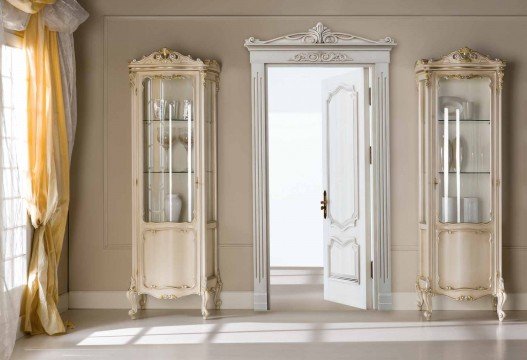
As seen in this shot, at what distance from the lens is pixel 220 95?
6328mm

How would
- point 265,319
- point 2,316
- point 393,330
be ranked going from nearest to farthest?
point 2,316, point 393,330, point 265,319

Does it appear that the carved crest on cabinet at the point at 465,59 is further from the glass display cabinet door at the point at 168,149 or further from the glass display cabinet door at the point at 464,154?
the glass display cabinet door at the point at 168,149

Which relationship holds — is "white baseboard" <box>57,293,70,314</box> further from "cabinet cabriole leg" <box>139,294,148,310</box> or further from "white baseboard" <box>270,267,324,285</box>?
"white baseboard" <box>270,267,324,285</box>

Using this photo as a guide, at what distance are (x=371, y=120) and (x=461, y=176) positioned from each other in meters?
0.92

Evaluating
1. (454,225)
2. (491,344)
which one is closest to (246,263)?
(454,225)

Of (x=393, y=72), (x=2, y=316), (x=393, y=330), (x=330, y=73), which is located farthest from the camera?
(x=330, y=73)

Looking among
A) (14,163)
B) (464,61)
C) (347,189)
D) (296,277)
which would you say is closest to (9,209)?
(14,163)

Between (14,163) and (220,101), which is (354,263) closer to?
(220,101)

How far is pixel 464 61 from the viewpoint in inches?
232

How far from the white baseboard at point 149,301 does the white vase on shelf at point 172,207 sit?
2.55 feet

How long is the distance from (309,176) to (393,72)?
9.76ft

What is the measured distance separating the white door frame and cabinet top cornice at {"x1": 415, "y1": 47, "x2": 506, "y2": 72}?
47 centimetres

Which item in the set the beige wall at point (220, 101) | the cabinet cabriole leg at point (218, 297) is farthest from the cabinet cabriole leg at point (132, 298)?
the cabinet cabriole leg at point (218, 297)

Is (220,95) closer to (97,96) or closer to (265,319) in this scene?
(97,96)
